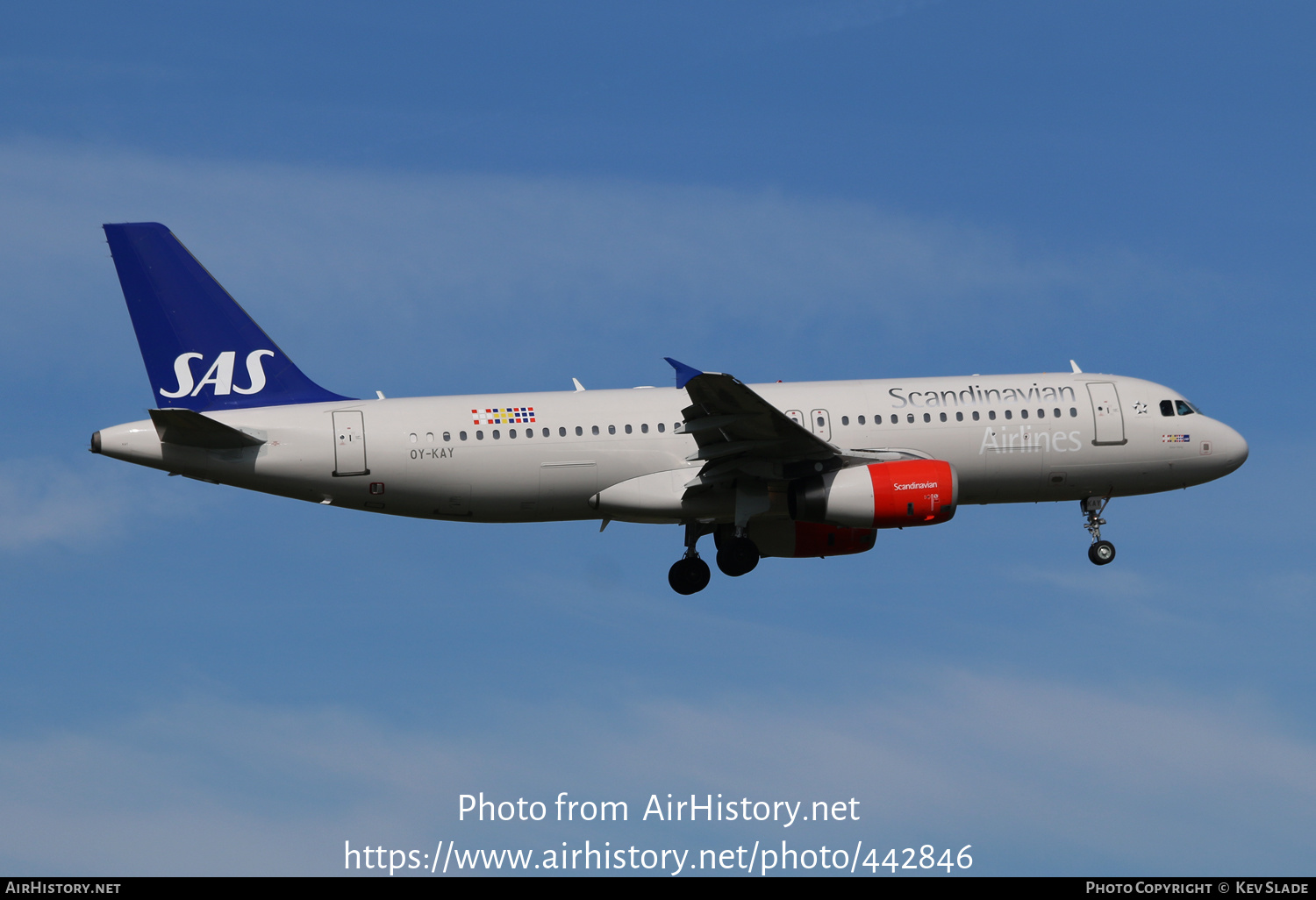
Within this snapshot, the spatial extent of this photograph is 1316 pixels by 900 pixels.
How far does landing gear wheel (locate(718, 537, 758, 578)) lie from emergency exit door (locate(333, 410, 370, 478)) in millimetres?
10037

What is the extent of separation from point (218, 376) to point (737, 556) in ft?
48.6

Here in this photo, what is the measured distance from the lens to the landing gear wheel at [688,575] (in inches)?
1688

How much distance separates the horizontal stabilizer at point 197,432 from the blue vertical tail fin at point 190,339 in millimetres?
2248

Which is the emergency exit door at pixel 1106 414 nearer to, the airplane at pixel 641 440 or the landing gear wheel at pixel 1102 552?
the airplane at pixel 641 440

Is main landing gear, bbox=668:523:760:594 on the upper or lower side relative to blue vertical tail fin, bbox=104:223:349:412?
lower

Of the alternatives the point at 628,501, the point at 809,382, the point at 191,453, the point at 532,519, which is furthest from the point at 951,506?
the point at 191,453

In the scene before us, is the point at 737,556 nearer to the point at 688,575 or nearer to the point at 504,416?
the point at 688,575

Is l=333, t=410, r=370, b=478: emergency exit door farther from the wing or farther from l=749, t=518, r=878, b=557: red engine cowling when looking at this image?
l=749, t=518, r=878, b=557: red engine cowling

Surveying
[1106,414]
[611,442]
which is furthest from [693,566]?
[1106,414]

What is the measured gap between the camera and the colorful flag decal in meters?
39.2

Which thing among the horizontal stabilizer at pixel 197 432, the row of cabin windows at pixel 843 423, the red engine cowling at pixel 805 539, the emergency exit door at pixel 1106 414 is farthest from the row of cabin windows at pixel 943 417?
the horizontal stabilizer at pixel 197 432

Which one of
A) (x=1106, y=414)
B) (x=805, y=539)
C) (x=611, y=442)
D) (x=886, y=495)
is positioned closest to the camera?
(x=886, y=495)

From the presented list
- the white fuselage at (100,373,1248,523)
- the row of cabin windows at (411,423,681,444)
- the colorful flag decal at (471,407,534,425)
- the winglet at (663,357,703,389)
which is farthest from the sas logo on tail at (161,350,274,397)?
the winglet at (663,357,703,389)

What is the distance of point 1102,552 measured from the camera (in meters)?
42.6
